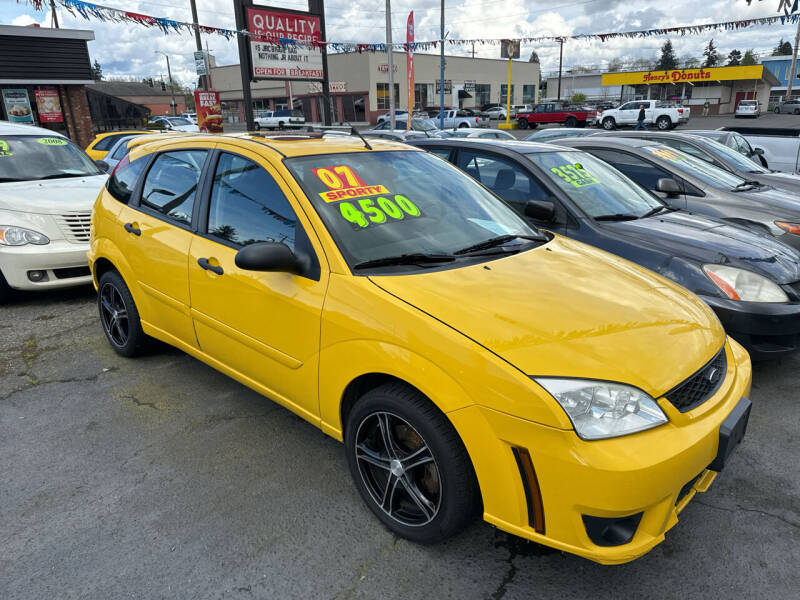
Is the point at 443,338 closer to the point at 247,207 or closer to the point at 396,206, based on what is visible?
the point at 396,206

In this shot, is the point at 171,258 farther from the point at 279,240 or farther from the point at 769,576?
the point at 769,576

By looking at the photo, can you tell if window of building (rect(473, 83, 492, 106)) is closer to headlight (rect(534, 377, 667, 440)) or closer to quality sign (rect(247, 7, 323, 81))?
quality sign (rect(247, 7, 323, 81))

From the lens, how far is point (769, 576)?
2287mm

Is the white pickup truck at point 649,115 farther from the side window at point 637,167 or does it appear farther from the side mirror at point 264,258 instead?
the side mirror at point 264,258

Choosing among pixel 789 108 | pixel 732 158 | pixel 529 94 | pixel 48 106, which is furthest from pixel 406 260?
pixel 529 94

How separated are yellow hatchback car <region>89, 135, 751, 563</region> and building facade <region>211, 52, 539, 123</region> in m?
46.1

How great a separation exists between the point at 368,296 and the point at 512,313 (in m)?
0.59

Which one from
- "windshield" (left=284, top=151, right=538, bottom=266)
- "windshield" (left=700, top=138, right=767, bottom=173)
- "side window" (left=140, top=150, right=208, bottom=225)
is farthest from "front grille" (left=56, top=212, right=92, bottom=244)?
"windshield" (left=700, top=138, right=767, bottom=173)

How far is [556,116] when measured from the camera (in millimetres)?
41500

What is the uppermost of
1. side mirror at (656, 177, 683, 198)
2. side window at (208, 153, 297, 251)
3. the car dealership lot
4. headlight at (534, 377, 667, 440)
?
side window at (208, 153, 297, 251)

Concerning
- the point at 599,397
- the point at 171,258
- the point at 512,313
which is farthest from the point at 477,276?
the point at 171,258

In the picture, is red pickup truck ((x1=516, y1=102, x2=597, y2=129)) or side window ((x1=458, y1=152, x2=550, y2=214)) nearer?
side window ((x1=458, y1=152, x2=550, y2=214))

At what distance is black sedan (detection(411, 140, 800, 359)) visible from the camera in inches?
147

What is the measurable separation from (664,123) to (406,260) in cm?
4052
